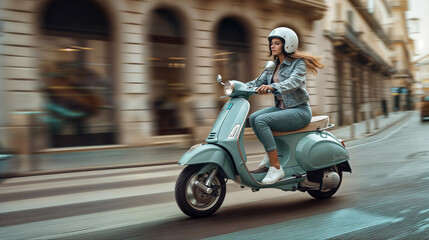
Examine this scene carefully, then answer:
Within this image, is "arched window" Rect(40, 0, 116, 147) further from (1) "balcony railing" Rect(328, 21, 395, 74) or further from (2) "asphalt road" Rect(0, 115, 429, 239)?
(1) "balcony railing" Rect(328, 21, 395, 74)

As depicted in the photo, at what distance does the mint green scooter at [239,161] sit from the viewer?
3.84 metres

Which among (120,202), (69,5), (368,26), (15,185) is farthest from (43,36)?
(368,26)

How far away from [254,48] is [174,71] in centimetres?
355

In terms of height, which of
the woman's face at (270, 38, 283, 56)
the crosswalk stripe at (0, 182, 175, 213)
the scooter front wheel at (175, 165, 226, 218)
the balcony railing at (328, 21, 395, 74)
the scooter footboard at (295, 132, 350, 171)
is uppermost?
the balcony railing at (328, 21, 395, 74)

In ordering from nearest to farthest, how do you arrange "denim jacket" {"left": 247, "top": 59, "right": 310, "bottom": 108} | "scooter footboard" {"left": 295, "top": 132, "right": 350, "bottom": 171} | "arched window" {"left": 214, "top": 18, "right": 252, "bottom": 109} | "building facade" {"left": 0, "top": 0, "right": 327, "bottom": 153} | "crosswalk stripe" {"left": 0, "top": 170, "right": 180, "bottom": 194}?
1. "denim jacket" {"left": 247, "top": 59, "right": 310, "bottom": 108}
2. "scooter footboard" {"left": 295, "top": 132, "right": 350, "bottom": 171}
3. "crosswalk stripe" {"left": 0, "top": 170, "right": 180, "bottom": 194}
4. "building facade" {"left": 0, "top": 0, "right": 327, "bottom": 153}
5. "arched window" {"left": 214, "top": 18, "right": 252, "bottom": 109}

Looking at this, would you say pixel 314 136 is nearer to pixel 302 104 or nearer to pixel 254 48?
pixel 302 104

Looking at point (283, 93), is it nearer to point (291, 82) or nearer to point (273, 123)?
point (291, 82)

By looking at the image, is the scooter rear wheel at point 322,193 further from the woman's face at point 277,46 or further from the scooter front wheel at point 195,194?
the woman's face at point 277,46

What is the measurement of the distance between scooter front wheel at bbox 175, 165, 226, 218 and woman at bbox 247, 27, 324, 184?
0.43 metres

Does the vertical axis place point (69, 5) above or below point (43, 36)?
above

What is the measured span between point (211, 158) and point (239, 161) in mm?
301

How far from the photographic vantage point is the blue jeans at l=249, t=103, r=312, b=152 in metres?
4.17

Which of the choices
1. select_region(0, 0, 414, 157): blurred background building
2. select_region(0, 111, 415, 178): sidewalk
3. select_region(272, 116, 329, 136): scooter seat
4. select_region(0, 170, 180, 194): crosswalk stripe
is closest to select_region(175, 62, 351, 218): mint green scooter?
select_region(272, 116, 329, 136): scooter seat

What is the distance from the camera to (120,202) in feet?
16.1
